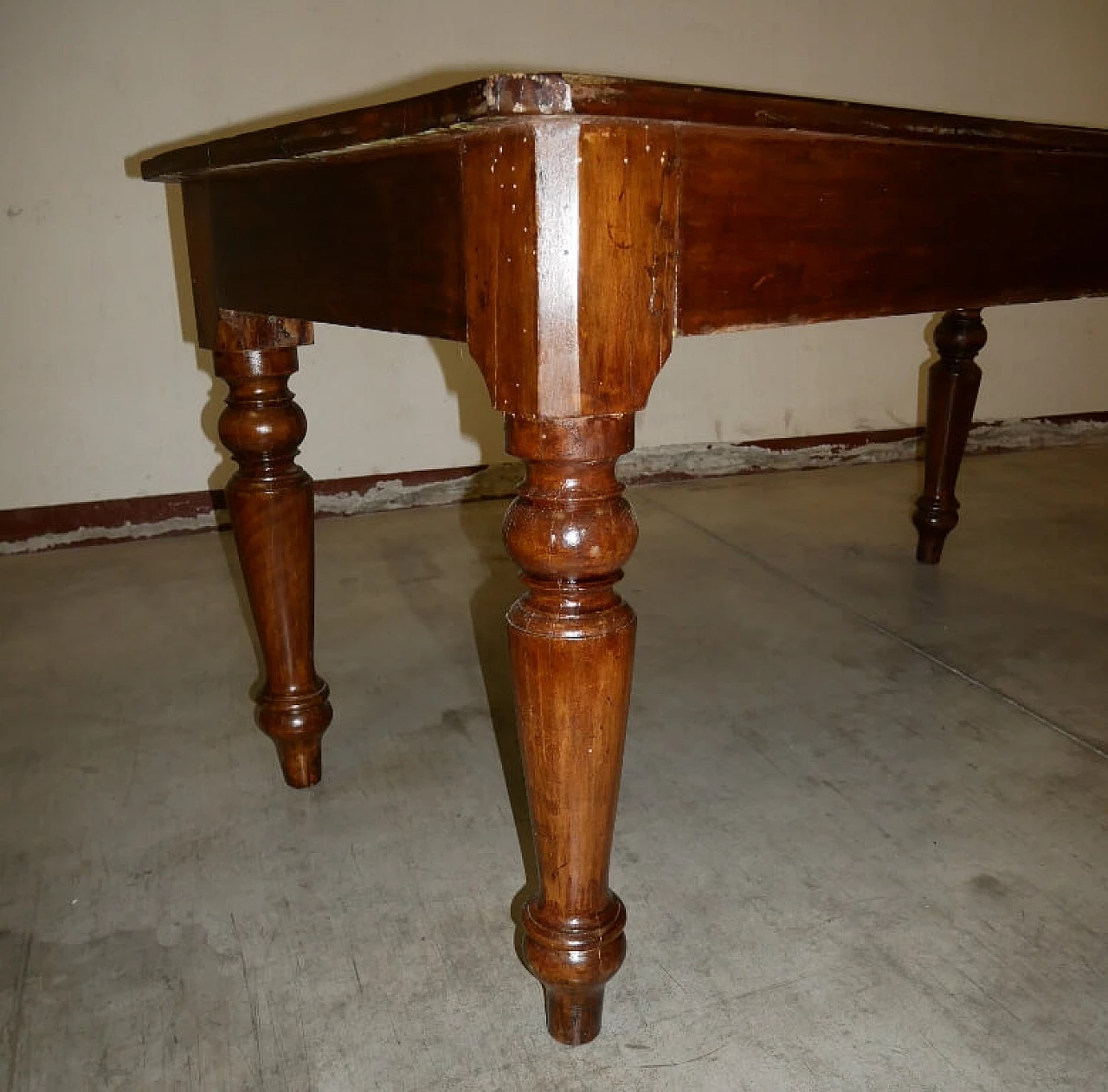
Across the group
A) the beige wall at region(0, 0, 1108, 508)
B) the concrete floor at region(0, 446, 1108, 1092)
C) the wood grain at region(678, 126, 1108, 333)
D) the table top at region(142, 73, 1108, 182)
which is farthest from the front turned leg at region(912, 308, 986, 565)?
the beige wall at region(0, 0, 1108, 508)

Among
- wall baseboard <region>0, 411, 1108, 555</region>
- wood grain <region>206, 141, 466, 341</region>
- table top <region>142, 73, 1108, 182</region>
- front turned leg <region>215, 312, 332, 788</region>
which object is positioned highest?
table top <region>142, 73, 1108, 182</region>

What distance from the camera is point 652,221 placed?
622 millimetres

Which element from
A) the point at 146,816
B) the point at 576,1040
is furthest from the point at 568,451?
the point at 146,816

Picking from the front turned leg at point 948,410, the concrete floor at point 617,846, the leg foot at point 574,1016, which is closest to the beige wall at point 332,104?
the concrete floor at point 617,846

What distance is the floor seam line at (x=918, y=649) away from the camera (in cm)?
130

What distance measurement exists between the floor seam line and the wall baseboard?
1.95 feet

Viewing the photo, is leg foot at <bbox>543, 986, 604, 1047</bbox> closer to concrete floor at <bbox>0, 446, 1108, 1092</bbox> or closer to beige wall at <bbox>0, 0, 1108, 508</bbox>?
concrete floor at <bbox>0, 446, 1108, 1092</bbox>

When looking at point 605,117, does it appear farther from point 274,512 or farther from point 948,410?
point 948,410

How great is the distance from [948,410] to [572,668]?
1365 millimetres

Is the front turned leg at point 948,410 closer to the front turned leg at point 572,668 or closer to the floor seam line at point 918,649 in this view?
the floor seam line at point 918,649

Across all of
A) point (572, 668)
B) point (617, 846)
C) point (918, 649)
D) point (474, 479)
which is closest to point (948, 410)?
point (918, 649)

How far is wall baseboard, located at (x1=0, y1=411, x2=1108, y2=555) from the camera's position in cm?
235

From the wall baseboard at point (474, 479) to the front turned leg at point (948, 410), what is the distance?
0.98m

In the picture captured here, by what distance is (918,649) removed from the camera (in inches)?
62.3
